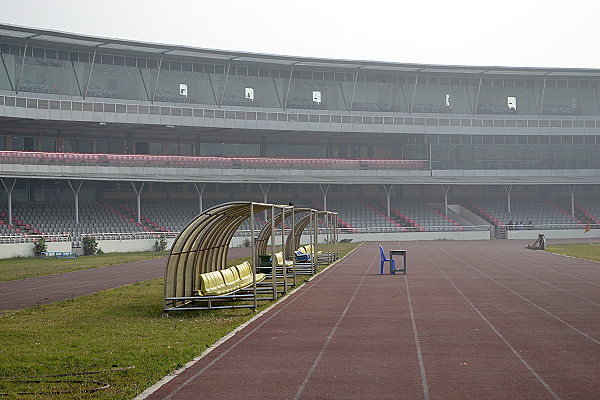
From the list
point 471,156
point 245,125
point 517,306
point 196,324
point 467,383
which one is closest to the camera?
point 467,383

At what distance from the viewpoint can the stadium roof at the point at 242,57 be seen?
2271 inches

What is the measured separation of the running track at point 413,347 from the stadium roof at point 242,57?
4221cm

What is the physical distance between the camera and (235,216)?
65.2 feet

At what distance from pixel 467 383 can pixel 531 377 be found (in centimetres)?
92

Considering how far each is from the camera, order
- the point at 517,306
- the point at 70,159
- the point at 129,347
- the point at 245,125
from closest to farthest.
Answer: the point at 129,347, the point at 517,306, the point at 70,159, the point at 245,125

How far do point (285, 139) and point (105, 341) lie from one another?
195ft

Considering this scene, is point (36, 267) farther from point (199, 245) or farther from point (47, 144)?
point (47, 144)

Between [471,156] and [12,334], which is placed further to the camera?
[471,156]

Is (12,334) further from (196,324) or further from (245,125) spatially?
(245,125)

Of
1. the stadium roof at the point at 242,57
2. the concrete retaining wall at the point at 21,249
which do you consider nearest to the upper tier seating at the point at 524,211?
the stadium roof at the point at 242,57

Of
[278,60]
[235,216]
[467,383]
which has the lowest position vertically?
[467,383]

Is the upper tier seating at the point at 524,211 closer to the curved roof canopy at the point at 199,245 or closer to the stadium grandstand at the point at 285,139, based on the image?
the stadium grandstand at the point at 285,139

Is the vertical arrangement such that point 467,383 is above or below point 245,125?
below

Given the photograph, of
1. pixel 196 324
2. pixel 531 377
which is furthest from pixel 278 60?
pixel 531 377
